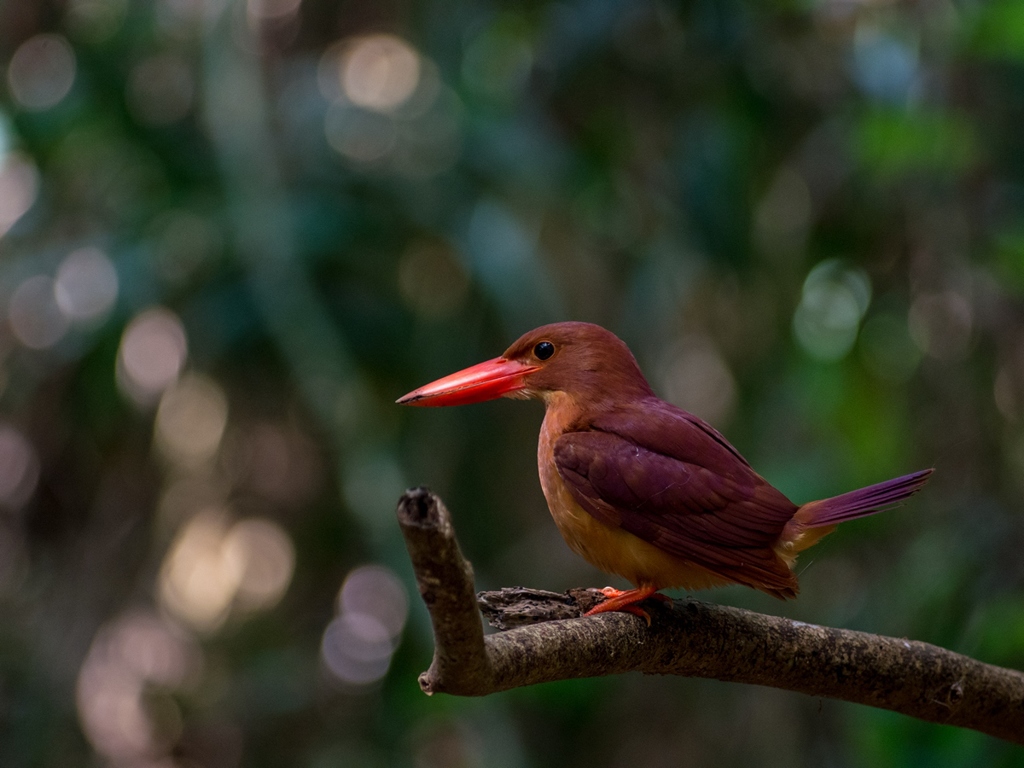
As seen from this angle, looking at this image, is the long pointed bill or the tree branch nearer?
the tree branch

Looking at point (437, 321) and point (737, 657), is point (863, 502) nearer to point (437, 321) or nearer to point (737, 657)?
point (737, 657)

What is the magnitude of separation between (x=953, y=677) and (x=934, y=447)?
2.17 metres

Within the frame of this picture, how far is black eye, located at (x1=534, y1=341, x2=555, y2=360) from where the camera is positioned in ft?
8.52

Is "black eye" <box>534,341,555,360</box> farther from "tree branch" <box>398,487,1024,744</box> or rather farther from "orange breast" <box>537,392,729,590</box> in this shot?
"tree branch" <box>398,487,1024,744</box>

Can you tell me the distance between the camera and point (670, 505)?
2.20 meters

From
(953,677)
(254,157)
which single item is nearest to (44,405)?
(254,157)

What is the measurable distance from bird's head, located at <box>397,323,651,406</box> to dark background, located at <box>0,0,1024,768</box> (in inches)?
31.5

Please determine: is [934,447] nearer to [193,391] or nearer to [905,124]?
[905,124]

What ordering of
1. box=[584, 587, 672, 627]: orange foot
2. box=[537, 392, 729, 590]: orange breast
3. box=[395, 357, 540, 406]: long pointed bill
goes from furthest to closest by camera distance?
box=[395, 357, 540, 406]: long pointed bill
box=[537, 392, 729, 590]: orange breast
box=[584, 587, 672, 627]: orange foot

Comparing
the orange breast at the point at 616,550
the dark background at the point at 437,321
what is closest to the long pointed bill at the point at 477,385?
the orange breast at the point at 616,550

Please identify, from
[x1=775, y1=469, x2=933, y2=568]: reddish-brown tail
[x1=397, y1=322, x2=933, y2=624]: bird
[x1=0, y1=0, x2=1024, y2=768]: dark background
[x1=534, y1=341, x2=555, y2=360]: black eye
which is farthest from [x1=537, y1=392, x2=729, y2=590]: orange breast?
[x1=0, y1=0, x2=1024, y2=768]: dark background

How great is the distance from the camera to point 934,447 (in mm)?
4266

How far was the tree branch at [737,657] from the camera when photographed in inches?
67.1

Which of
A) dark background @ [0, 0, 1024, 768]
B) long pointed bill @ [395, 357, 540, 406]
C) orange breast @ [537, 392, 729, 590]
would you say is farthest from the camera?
dark background @ [0, 0, 1024, 768]
